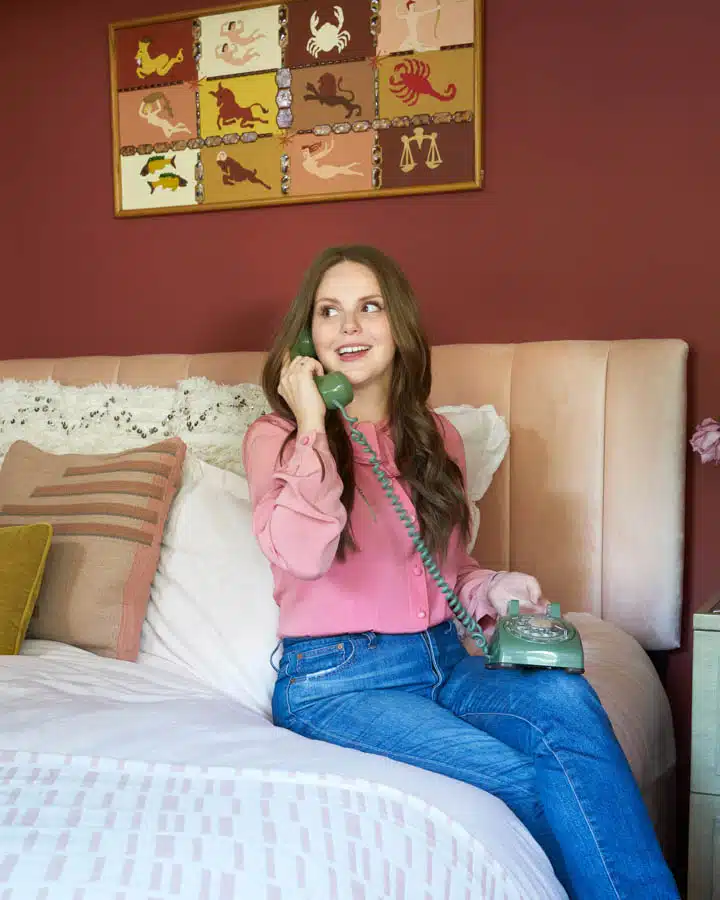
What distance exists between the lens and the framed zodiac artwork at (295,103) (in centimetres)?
246

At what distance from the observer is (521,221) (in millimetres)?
2457

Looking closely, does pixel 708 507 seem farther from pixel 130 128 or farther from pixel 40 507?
pixel 130 128

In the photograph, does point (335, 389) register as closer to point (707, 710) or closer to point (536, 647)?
point (536, 647)

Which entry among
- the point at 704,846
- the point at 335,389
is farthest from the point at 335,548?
the point at 704,846

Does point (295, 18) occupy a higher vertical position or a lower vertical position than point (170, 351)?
higher

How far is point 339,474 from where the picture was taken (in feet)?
5.40

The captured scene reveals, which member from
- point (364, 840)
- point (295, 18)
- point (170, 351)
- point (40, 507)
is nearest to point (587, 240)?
point (295, 18)

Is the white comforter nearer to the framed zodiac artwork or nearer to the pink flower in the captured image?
the pink flower

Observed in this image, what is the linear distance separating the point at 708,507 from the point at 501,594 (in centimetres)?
87

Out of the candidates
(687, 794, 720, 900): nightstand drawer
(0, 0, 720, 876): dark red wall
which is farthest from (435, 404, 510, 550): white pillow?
(687, 794, 720, 900): nightstand drawer

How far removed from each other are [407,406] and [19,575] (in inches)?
31.0

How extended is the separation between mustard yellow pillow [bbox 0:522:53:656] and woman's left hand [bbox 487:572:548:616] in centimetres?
85

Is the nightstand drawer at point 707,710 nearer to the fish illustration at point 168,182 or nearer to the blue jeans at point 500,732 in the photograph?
the blue jeans at point 500,732

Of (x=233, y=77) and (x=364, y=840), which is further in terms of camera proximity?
(x=233, y=77)
